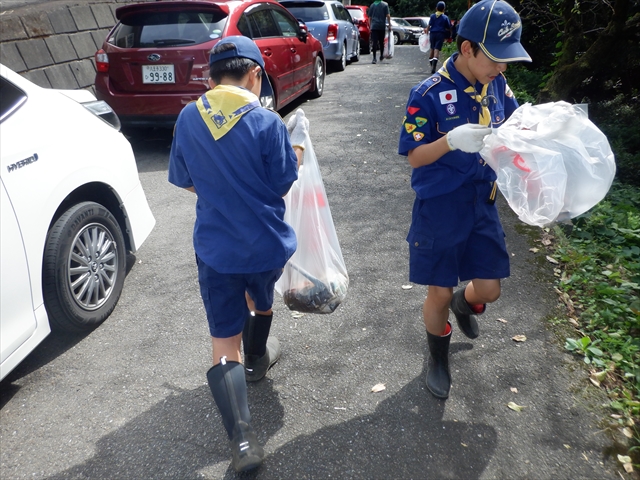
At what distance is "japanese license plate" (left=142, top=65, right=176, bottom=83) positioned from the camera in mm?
6328

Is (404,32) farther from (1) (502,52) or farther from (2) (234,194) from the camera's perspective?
(2) (234,194)

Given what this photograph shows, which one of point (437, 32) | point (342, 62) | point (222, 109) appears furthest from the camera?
point (342, 62)

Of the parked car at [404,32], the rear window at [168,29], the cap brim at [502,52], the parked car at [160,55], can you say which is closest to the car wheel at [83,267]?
the cap brim at [502,52]

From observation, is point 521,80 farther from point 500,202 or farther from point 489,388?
point 489,388

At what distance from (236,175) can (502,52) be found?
4.13ft

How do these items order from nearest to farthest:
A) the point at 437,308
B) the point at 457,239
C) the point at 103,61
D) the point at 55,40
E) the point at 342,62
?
the point at 457,239 → the point at 437,308 → the point at 103,61 → the point at 55,40 → the point at 342,62

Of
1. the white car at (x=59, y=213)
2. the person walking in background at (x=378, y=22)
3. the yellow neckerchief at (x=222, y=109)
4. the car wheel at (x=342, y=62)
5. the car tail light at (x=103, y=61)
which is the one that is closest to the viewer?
the yellow neckerchief at (x=222, y=109)

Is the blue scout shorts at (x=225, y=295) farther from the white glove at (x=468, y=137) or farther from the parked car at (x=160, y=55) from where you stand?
the parked car at (x=160, y=55)

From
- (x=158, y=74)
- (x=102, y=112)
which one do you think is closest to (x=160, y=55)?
(x=158, y=74)

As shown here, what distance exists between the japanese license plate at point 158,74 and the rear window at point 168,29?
26 centimetres

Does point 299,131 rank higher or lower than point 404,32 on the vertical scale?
higher

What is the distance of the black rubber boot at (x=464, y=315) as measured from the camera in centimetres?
323

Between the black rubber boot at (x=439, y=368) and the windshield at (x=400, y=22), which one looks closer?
the black rubber boot at (x=439, y=368)

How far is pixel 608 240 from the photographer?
4641 mm
